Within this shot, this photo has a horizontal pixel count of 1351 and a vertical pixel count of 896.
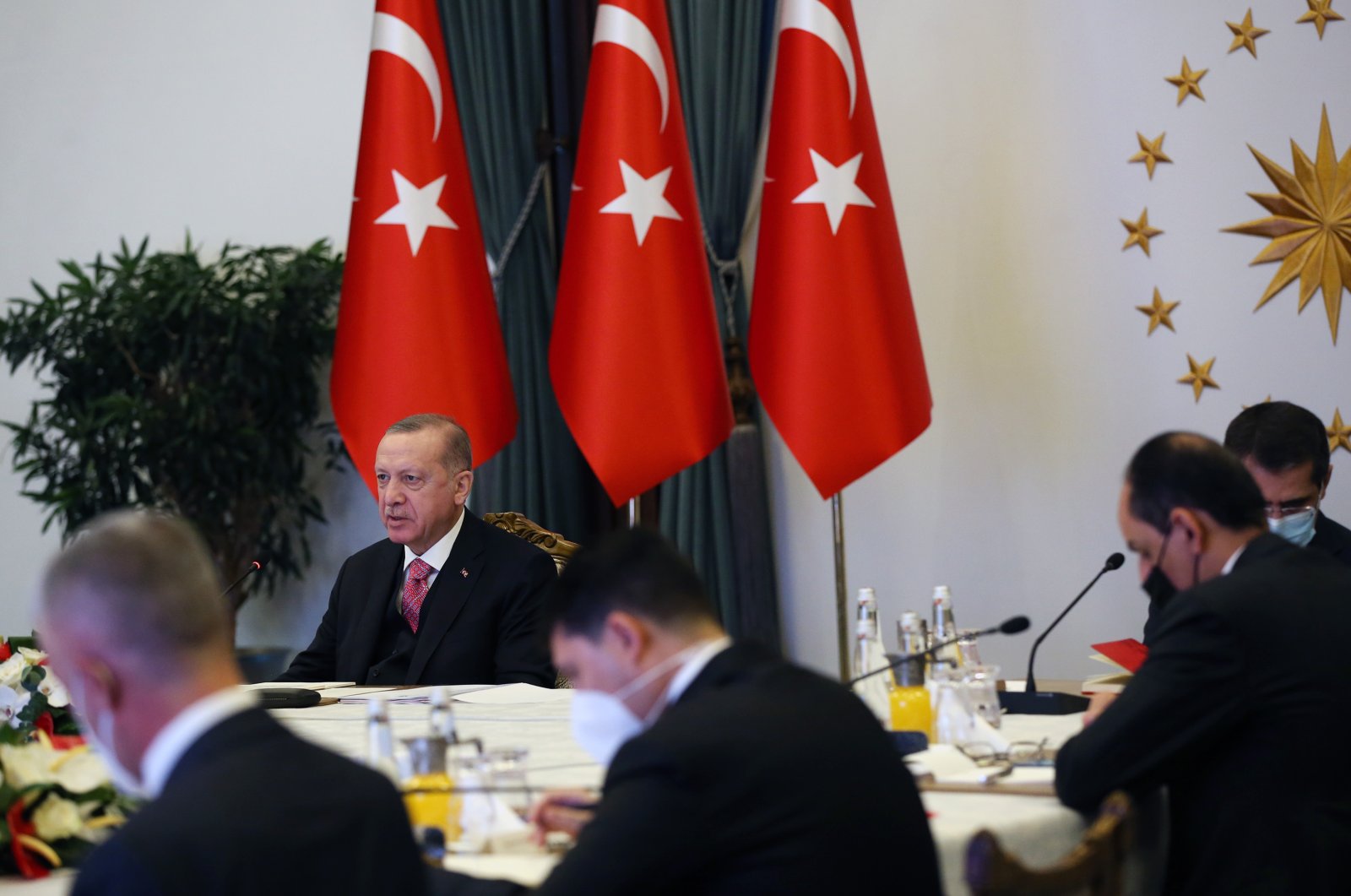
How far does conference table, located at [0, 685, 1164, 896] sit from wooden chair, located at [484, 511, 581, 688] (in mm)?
964

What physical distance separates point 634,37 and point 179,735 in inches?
156

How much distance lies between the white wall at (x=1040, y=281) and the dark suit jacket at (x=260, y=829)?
410 cm

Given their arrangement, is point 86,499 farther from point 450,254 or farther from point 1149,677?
point 1149,677

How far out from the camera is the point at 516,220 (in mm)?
5867

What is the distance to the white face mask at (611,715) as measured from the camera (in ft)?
5.93

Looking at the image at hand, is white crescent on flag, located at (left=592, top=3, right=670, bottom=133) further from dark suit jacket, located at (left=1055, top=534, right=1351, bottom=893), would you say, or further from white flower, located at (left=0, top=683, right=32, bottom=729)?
dark suit jacket, located at (left=1055, top=534, right=1351, bottom=893)

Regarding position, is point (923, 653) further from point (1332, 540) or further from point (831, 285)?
point (831, 285)

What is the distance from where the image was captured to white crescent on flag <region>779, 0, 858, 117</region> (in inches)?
192

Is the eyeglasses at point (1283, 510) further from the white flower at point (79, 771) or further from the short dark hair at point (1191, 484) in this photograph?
the white flower at point (79, 771)

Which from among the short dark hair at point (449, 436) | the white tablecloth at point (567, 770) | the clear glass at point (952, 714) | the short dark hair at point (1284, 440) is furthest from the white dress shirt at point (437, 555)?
the short dark hair at point (1284, 440)

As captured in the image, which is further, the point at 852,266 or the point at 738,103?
the point at 738,103

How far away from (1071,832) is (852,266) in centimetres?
288

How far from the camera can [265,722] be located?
1.47m

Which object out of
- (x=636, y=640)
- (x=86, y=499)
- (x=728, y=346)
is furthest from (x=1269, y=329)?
(x=86, y=499)
